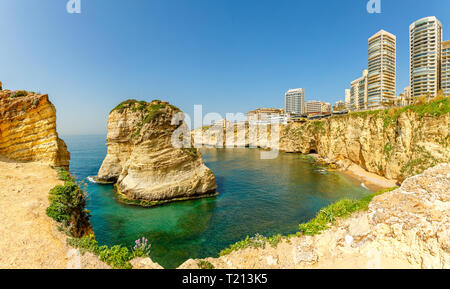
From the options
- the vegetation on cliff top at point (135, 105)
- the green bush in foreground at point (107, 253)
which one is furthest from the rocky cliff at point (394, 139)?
the vegetation on cliff top at point (135, 105)

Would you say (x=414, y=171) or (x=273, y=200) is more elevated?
(x=414, y=171)

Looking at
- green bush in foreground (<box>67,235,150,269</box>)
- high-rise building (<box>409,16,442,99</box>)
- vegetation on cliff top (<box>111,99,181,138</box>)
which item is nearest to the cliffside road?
green bush in foreground (<box>67,235,150,269</box>)

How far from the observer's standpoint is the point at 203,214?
20.0 metres

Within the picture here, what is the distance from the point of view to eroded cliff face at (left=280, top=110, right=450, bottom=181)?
22141 millimetres

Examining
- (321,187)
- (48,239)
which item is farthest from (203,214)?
(321,187)

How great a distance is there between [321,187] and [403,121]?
15.2m

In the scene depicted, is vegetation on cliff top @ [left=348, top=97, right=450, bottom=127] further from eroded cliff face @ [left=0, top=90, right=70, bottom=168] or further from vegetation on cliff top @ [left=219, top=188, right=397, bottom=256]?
eroded cliff face @ [left=0, top=90, right=70, bottom=168]

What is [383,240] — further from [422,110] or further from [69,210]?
[422,110]

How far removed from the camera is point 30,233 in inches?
246

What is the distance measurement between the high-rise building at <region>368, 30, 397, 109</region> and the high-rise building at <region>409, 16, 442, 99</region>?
6349 mm

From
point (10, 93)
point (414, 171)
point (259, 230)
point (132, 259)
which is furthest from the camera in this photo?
point (414, 171)

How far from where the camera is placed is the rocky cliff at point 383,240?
647 centimetres

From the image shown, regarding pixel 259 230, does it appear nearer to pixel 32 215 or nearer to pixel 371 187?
pixel 32 215

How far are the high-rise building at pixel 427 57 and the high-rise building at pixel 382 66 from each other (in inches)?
250
